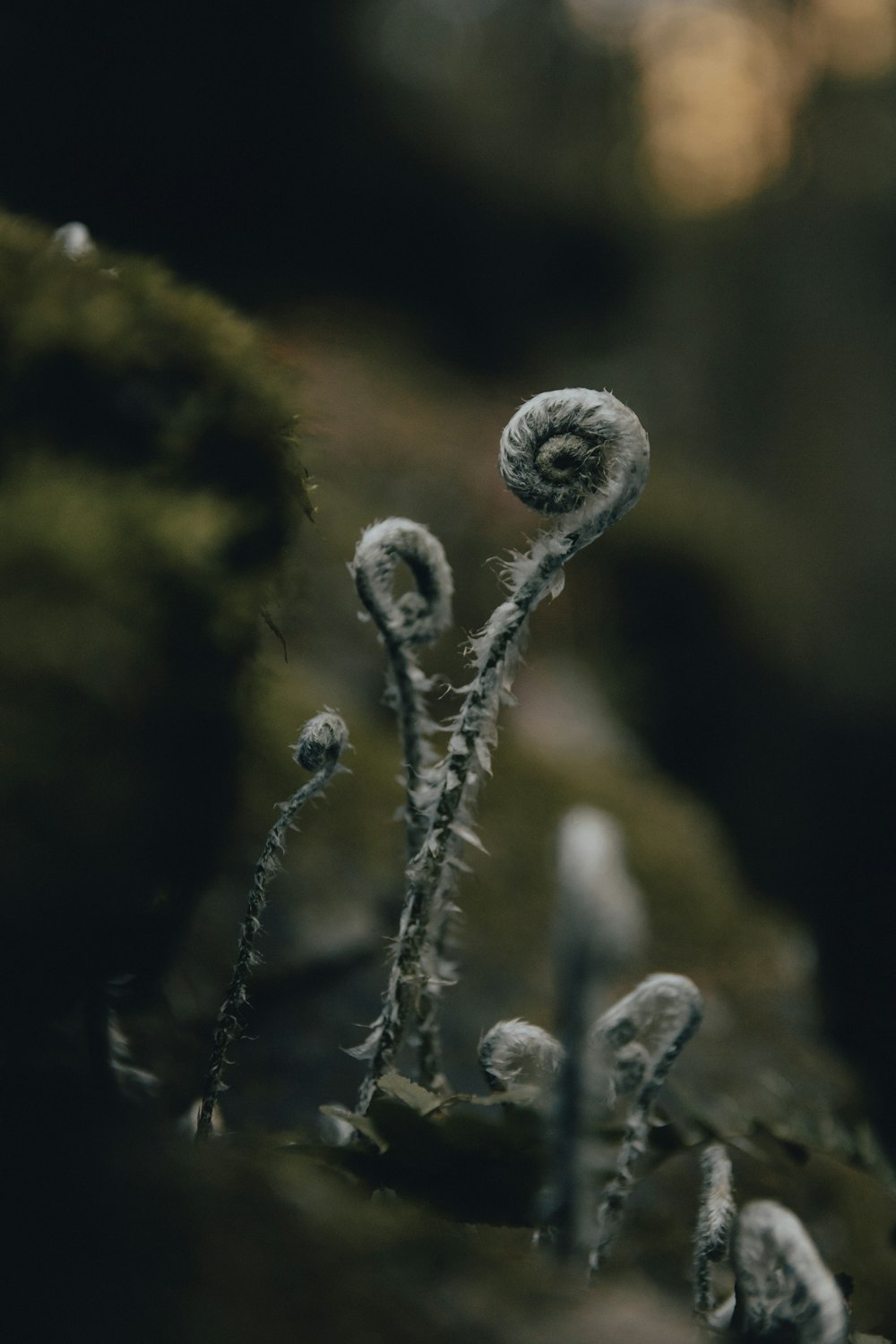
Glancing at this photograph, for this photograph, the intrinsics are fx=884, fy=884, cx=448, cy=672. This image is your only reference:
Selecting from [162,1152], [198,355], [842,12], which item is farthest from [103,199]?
[842,12]

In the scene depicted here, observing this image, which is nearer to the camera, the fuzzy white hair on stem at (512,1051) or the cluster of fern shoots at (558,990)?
the cluster of fern shoots at (558,990)

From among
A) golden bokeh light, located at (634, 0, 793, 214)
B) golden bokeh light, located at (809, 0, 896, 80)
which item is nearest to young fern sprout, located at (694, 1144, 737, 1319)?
golden bokeh light, located at (634, 0, 793, 214)

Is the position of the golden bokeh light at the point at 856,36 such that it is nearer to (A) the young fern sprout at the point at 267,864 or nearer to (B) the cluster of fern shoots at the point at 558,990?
(B) the cluster of fern shoots at the point at 558,990

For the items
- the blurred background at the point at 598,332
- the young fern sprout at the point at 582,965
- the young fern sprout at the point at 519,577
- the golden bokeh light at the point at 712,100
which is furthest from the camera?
the golden bokeh light at the point at 712,100

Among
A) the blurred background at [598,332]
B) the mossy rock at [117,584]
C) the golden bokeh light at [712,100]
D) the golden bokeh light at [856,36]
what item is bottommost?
the mossy rock at [117,584]

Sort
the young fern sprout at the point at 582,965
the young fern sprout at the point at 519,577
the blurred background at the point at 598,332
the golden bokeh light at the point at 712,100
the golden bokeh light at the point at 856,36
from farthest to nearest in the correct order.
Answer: the golden bokeh light at the point at 712,100
the golden bokeh light at the point at 856,36
the blurred background at the point at 598,332
the young fern sprout at the point at 519,577
the young fern sprout at the point at 582,965

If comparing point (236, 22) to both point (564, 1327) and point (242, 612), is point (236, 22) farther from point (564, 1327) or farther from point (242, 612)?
point (564, 1327)

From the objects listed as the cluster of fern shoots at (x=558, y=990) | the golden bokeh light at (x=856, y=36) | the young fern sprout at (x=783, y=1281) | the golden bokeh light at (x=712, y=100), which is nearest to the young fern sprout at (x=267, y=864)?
the cluster of fern shoots at (x=558, y=990)
